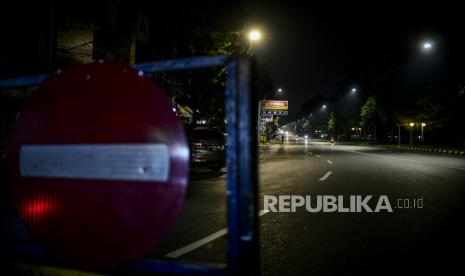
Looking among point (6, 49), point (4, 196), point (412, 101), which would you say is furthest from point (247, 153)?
point (412, 101)

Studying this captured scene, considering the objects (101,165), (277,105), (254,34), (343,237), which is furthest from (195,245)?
(277,105)

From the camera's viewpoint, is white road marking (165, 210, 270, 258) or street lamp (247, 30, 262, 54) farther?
street lamp (247, 30, 262, 54)

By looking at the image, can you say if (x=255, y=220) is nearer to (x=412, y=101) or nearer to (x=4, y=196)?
(x=4, y=196)

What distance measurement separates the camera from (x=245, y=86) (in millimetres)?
1530

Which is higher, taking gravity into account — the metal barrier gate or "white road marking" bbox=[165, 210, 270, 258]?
the metal barrier gate

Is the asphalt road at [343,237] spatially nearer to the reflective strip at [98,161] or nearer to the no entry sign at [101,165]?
the no entry sign at [101,165]

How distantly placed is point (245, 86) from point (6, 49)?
12.3 metres

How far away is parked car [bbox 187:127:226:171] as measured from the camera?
13070 millimetres

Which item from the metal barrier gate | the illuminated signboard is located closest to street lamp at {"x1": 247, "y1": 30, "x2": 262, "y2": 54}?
the metal barrier gate

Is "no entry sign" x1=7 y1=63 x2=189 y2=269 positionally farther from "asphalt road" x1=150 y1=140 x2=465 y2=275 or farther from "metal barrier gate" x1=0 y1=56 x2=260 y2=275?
→ "asphalt road" x1=150 y1=140 x2=465 y2=275

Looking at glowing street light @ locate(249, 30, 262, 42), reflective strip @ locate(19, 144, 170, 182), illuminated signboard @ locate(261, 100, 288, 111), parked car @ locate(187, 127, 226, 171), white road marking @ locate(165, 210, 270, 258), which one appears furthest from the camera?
illuminated signboard @ locate(261, 100, 288, 111)

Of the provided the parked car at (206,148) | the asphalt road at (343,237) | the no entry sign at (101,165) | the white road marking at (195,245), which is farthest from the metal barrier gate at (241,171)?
the parked car at (206,148)

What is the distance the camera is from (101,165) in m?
1.52

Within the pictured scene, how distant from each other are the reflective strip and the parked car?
11.2m
